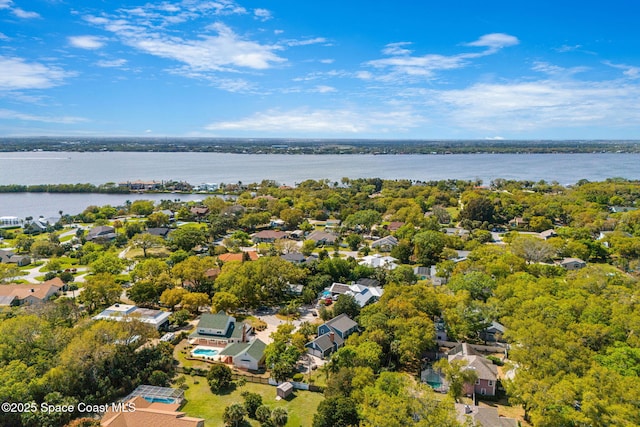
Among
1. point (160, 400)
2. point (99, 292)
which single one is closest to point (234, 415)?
point (160, 400)

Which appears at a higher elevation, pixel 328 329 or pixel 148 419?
pixel 148 419

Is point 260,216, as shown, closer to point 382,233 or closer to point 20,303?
point 382,233

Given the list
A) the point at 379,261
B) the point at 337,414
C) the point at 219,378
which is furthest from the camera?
the point at 379,261

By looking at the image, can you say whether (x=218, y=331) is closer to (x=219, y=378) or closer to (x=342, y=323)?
(x=219, y=378)

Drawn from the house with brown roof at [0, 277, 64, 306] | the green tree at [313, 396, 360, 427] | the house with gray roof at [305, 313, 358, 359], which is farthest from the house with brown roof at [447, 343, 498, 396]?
the house with brown roof at [0, 277, 64, 306]

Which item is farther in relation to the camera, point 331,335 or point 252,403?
point 331,335

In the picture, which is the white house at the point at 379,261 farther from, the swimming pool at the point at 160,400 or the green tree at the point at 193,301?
the swimming pool at the point at 160,400

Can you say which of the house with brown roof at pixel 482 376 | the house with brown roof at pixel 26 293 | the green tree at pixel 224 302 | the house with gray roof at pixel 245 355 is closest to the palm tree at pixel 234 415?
the house with gray roof at pixel 245 355
